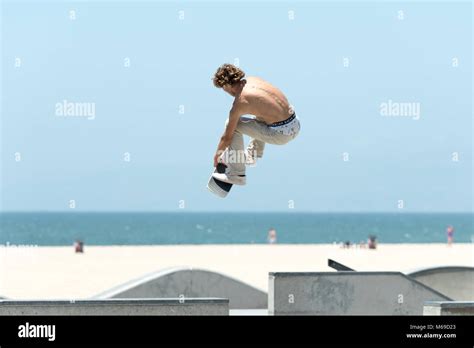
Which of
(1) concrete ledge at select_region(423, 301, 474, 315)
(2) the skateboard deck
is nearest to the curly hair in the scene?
(2) the skateboard deck

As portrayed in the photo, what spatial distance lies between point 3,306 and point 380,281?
18.8 ft

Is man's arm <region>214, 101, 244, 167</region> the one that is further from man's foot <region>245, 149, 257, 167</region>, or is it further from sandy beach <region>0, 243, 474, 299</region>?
sandy beach <region>0, 243, 474, 299</region>

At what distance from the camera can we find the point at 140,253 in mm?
60562

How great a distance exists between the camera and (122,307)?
37.2 ft

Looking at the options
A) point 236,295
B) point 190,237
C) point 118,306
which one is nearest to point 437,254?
point 236,295

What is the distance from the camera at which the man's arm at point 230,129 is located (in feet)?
33.9

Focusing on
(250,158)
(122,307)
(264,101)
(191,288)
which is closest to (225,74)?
(264,101)

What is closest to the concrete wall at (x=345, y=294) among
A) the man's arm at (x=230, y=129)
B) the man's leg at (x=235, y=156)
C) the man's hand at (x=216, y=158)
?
the man's leg at (x=235, y=156)

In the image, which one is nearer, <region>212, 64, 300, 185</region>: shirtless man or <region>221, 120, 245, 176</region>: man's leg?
<region>212, 64, 300, 185</region>: shirtless man

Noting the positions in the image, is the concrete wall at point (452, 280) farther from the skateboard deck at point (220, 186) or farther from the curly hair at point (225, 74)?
the curly hair at point (225, 74)

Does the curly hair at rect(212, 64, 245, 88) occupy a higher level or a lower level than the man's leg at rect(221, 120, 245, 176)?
higher

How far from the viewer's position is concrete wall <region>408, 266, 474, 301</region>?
59.5ft

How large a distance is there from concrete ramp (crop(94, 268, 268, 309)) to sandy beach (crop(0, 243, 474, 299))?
5.39 meters
